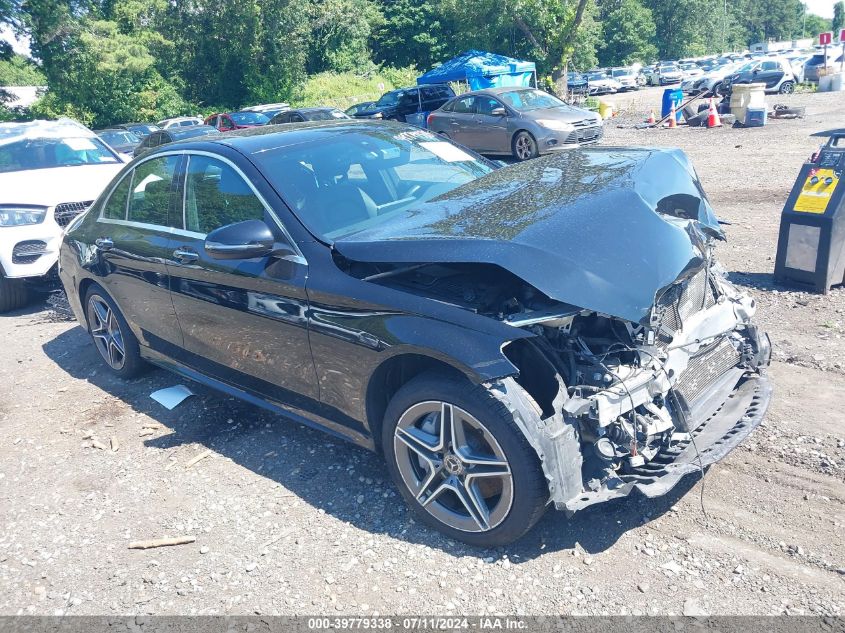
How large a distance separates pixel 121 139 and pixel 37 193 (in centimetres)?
1483

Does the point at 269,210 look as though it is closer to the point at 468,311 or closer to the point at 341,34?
the point at 468,311

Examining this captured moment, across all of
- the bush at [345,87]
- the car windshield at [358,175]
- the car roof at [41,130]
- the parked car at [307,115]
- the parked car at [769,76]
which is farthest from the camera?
the bush at [345,87]

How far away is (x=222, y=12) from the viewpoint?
38281 millimetres

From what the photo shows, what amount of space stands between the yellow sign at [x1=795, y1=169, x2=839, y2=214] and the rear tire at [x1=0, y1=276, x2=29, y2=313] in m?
7.90

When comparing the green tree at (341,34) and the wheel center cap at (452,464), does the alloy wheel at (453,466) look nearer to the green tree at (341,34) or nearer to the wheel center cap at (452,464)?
the wheel center cap at (452,464)

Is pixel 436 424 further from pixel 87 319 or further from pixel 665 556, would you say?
pixel 87 319

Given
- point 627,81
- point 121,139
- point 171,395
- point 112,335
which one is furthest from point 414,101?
point 627,81

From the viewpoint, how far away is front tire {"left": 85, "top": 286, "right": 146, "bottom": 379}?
17.4 ft

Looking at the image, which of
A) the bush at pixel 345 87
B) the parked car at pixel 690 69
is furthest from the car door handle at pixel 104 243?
the parked car at pixel 690 69

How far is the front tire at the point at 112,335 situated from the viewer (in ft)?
17.4

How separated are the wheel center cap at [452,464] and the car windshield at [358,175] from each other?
4.19 feet

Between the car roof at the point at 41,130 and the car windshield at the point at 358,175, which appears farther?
the car roof at the point at 41,130

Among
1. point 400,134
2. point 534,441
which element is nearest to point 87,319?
point 400,134

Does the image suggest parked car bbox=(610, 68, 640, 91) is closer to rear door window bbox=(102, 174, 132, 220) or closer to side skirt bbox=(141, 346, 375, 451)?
rear door window bbox=(102, 174, 132, 220)
